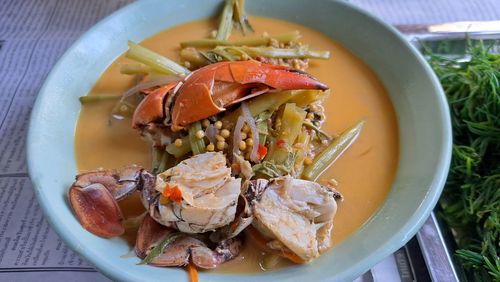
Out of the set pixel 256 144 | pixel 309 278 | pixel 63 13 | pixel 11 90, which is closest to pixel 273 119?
pixel 256 144

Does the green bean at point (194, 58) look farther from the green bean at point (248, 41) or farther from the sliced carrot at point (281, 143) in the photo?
the sliced carrot at point (281, 143)

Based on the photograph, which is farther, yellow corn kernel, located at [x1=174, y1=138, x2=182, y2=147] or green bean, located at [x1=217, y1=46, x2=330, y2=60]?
green bean, located at [x1=217, y1=46, x2=330, y2=60]

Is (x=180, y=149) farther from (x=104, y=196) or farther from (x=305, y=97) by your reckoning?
(x=305, y=97)

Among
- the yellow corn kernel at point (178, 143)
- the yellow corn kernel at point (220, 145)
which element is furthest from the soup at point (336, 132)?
the yellow corn kernel at point (220, 145)

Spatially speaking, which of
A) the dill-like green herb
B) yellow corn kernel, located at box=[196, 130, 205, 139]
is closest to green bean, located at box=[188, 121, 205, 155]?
yellow corn kernel, located at box=[196, 130, 205, 139]

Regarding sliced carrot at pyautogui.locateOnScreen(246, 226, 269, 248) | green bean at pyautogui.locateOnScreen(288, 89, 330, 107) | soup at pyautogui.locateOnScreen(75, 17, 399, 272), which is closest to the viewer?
sliced carrot at pyautogui.locateOnScreen(246, 226, 269, 248)

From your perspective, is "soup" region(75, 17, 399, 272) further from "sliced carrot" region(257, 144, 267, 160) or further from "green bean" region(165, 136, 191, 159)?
"sliced carrot" region(257, 144, 267, 160)

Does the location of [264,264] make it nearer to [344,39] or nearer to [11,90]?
[344,39]
